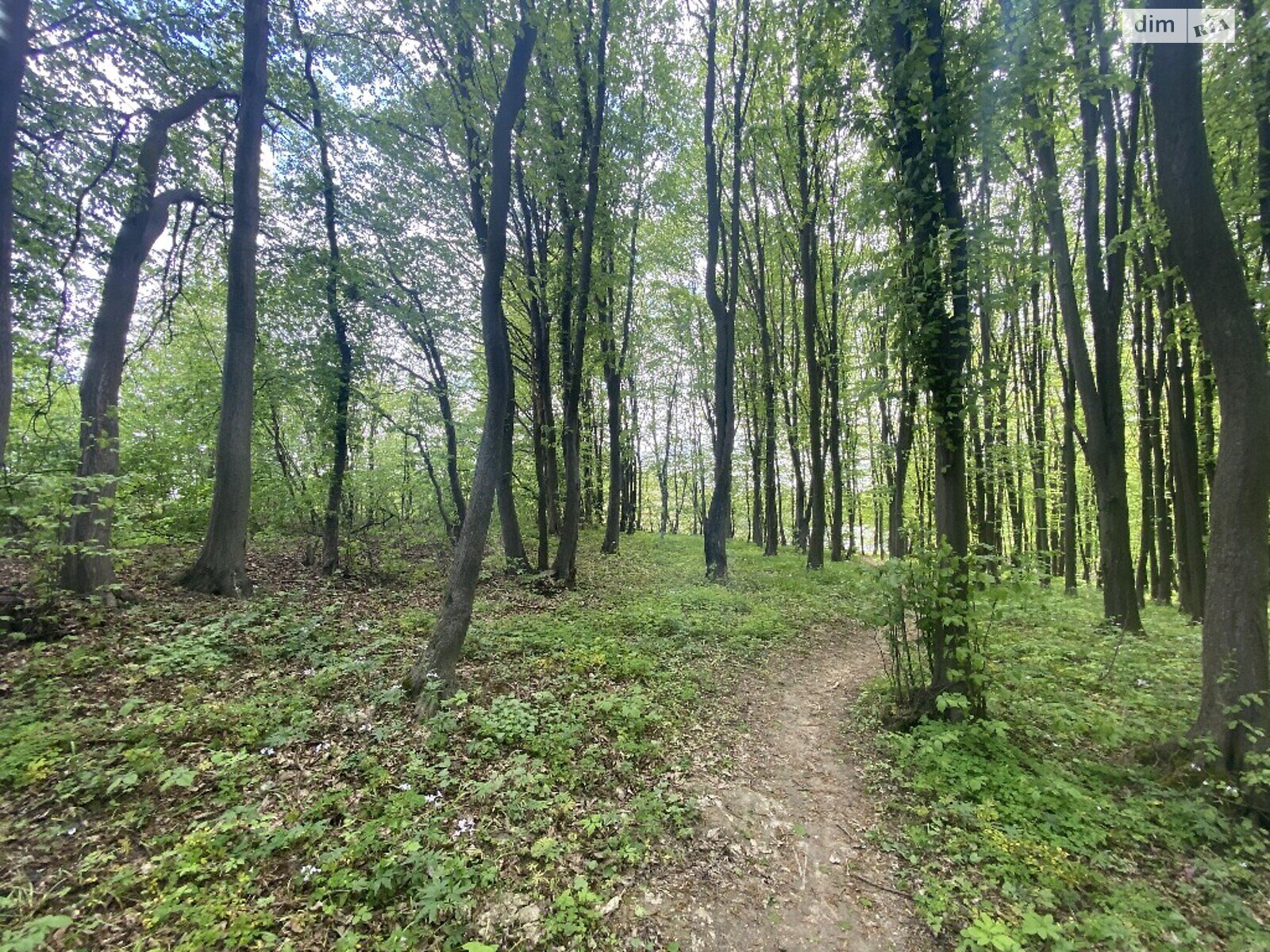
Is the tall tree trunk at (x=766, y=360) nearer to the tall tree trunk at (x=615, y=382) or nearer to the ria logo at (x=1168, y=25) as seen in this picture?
the tall tree trunk at (x=615, y=382)

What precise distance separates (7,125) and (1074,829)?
1004cm

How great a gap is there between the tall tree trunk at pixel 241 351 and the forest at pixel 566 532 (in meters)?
0.07

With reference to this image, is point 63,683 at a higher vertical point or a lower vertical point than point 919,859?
higher

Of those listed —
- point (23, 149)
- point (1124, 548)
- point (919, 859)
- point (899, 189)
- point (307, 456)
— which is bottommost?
point (919, 859)

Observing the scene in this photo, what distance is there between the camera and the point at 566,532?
10.5 m

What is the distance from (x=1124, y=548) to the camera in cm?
780

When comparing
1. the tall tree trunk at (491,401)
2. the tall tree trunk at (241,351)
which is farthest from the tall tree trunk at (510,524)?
the tall tree trunk at (491,401)

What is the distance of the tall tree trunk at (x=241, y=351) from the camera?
7.40 m

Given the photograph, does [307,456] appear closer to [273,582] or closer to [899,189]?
[273,582]

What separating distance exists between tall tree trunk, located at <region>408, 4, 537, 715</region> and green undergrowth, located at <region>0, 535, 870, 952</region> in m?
0.69

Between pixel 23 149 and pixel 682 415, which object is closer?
pixel 23 149

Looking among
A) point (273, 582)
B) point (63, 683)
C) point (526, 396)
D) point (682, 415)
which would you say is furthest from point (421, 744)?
point (682, 415)

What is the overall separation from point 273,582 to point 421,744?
6468 mm

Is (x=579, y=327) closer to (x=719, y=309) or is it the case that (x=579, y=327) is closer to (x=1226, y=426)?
(x=719, y=309)
